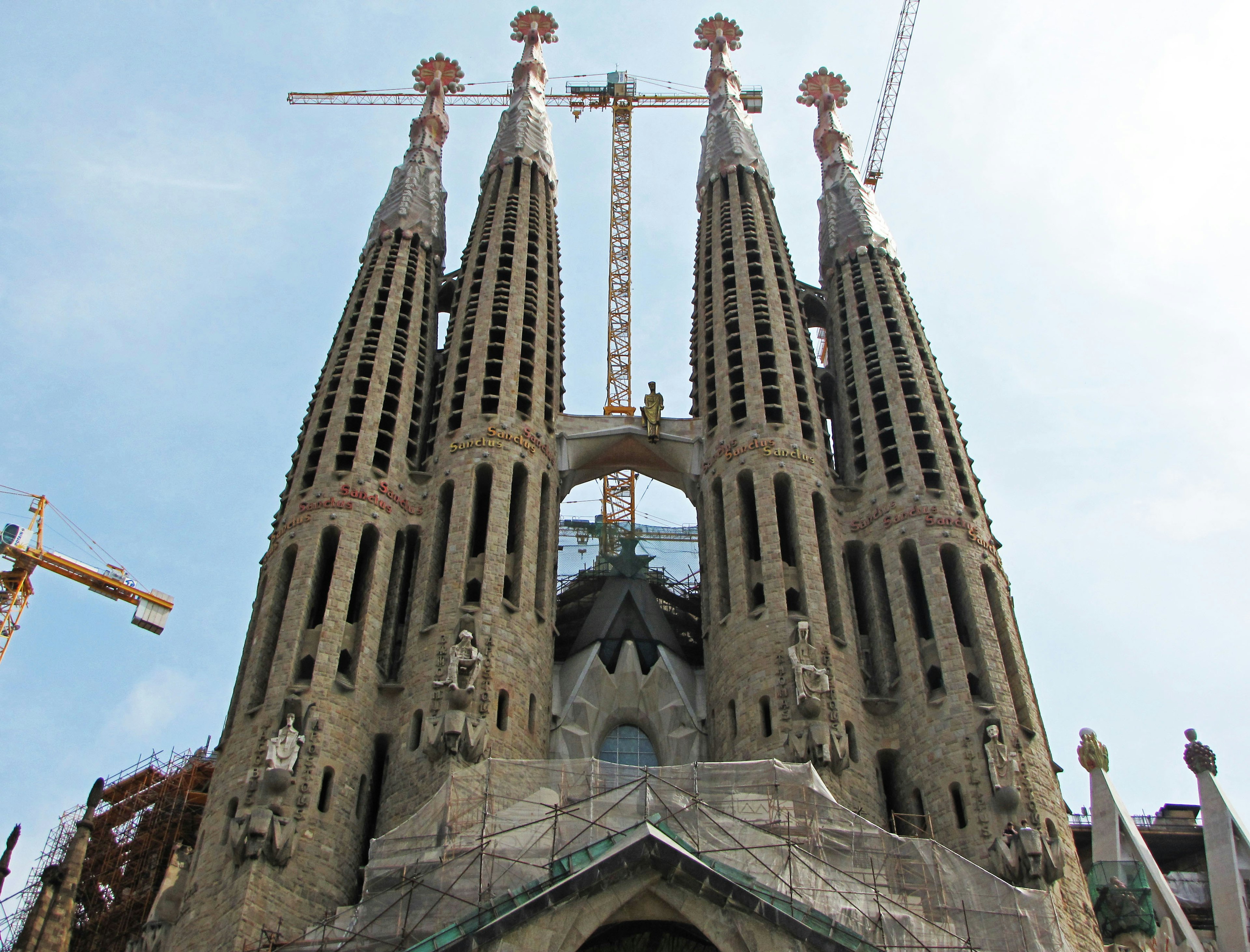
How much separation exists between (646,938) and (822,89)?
4479cm

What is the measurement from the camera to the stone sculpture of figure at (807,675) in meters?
34.8

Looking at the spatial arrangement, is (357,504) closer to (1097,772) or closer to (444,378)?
(444,378)

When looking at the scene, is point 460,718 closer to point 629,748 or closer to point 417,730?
point 417,730

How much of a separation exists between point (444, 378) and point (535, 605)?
1020cm

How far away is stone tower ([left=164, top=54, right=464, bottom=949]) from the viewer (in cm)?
3078

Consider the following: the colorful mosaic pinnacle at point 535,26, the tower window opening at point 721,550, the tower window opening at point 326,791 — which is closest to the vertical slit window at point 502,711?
the tower window opening at point 326,791

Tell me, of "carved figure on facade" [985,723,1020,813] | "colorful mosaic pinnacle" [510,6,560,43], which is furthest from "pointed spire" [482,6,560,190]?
"carved figure on facade" [985,723,1020,813]

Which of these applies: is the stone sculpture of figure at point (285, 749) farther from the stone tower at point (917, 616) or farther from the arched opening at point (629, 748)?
the stone tower at point (917, 616)

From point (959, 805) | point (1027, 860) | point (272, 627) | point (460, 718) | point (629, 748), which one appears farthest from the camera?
point (629, 748)

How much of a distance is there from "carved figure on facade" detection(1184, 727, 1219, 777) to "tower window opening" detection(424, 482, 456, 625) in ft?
83.4

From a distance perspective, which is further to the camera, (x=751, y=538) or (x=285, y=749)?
(x=751, y=538)

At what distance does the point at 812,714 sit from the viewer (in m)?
34.8

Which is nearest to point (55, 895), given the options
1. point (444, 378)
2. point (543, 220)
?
point (444, 378)

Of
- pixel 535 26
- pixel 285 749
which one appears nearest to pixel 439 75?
pixel 535 26
